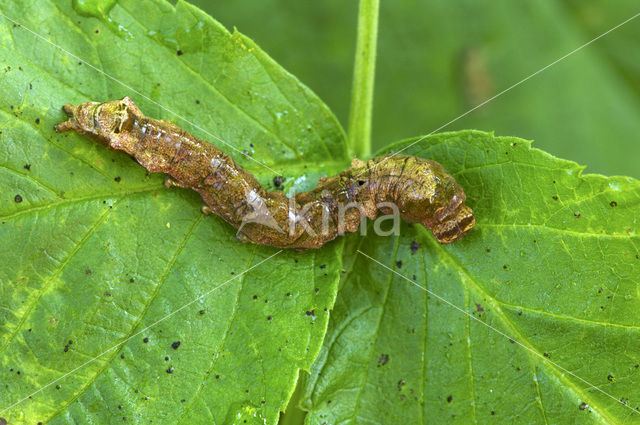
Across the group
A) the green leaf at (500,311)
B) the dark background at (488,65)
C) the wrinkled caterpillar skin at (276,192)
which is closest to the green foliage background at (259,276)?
the green leaf at (500,311)

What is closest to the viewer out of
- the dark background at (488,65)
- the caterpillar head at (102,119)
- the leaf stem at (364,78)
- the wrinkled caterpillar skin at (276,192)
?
the caterpillar head at (102,119)

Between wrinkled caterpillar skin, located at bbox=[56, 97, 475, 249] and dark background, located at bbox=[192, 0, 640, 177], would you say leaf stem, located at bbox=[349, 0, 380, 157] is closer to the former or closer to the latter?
wrinkled caterpillar skin, located at bbox=[56, 97, 475, 249]

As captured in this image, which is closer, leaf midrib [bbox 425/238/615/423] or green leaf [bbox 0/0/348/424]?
green leaf [bbox 0/0/348/424]

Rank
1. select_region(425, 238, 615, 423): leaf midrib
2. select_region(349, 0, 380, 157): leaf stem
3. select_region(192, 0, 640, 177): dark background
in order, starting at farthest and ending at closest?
select_region(192, 0, 640, 177): dark background → select_region(349, 0, 380, 157): leaf stem → select_region(425, 238, 615, 423): leaf midrib

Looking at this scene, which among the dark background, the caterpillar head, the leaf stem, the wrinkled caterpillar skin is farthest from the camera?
the dark background

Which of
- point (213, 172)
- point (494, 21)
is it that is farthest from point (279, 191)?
point (494, 21)

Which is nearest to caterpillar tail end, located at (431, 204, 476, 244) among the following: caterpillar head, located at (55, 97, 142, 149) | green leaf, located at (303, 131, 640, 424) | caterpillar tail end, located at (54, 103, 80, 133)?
green leaf, located at (303, 131, 640, 424)

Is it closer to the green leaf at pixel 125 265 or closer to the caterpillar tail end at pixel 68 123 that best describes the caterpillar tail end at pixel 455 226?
the green leaf at pixel 125 265

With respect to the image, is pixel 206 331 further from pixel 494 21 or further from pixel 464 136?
pixel 494 21
